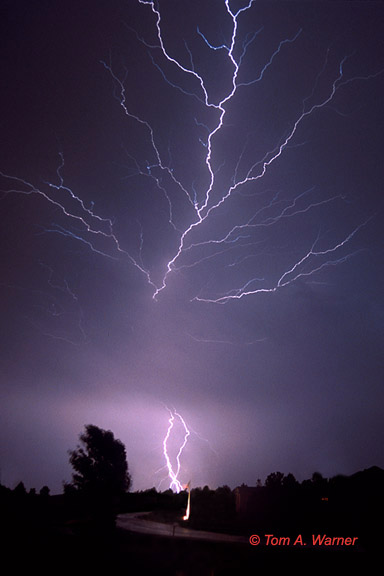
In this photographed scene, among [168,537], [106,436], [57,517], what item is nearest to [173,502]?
[106,436]

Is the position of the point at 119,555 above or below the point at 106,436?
below

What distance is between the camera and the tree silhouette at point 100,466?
53.5 feet

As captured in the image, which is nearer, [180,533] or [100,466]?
[180,533]

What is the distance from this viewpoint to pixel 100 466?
17.2m

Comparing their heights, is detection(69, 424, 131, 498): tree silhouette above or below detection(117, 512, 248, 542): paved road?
above

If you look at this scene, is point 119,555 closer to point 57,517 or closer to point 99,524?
point 99,524

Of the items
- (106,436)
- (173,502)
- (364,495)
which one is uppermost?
(106,436)

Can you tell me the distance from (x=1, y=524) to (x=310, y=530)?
39.9ft

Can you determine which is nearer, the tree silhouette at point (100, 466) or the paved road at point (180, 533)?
the paved road at point (180, 533)

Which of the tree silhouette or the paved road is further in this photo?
the tree silhouette

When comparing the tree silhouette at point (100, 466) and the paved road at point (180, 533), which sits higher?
the tree silhouette at point (100, 466)

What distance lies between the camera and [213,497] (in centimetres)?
2278

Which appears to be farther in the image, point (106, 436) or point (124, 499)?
point (124, 499)

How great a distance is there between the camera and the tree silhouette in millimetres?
16312
